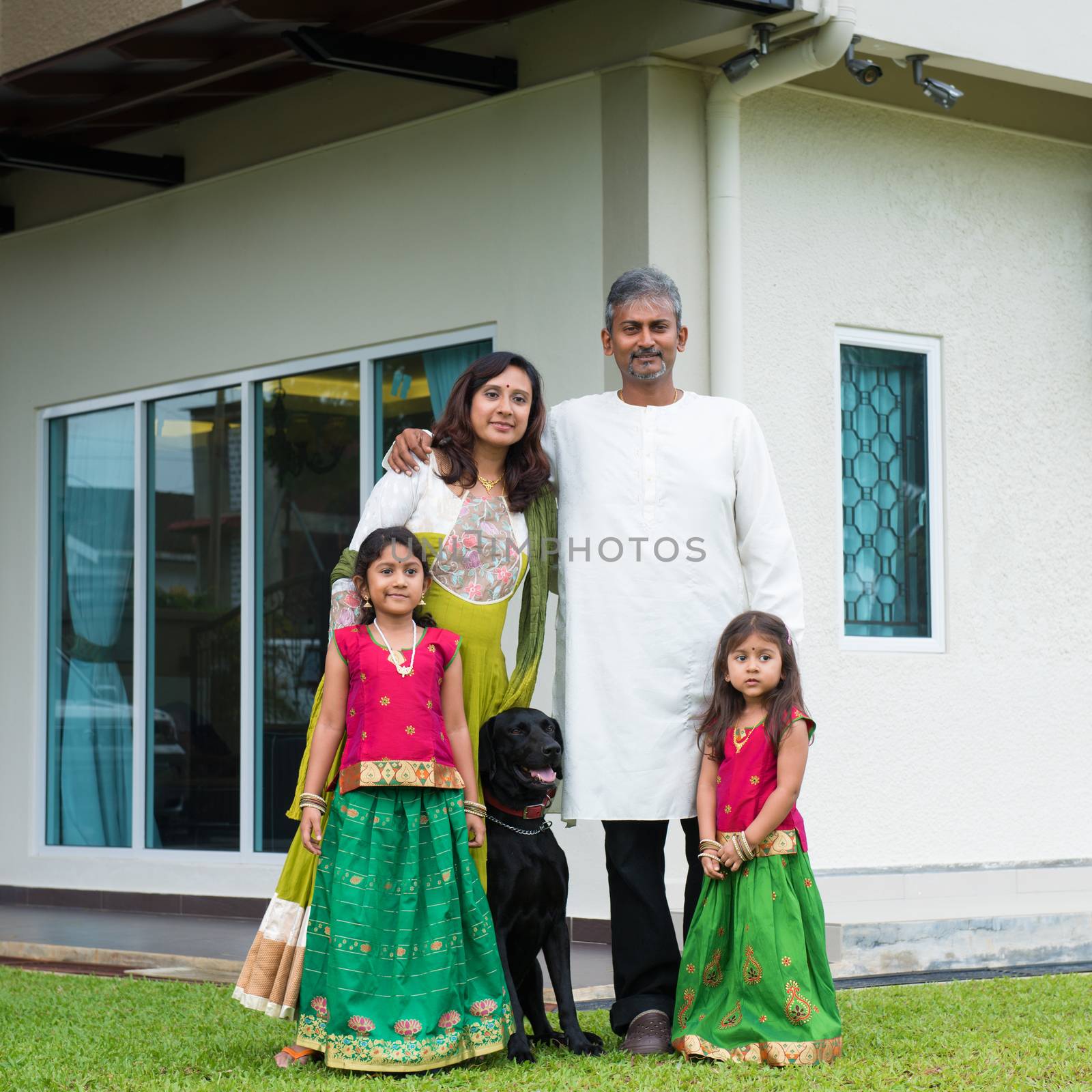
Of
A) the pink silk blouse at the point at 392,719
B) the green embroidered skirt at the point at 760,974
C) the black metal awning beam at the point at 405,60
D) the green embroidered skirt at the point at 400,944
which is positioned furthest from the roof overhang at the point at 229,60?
the green embroidered skirt at the point at 760,974

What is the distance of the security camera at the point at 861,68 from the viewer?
7.01 meters

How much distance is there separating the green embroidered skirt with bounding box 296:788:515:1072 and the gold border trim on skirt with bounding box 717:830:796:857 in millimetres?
675

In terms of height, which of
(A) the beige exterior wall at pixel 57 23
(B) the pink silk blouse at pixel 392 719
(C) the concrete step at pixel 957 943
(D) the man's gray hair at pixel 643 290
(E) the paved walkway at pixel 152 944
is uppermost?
(A) the beige exterior wall at pixel 57 23

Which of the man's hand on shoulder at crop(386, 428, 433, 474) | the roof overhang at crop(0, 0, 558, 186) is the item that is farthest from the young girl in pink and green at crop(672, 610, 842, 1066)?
the roof overhang at crop(0, 0, 558, 186)

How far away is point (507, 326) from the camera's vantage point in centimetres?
761

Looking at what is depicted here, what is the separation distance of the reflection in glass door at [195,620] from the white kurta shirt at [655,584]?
447 centimetres

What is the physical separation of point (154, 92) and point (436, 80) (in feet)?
4.49

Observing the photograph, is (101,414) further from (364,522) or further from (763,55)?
(364,522)

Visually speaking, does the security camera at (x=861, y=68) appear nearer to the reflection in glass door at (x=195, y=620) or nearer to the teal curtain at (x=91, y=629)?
the reflection in glass door at (x=195, y=620)

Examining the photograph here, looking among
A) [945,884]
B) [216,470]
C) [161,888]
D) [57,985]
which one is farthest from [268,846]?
[945,884]

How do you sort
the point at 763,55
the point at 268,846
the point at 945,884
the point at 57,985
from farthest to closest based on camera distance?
the point at 268,846 < the point at 945,884 < the point at 763,55 < the point at 57,985

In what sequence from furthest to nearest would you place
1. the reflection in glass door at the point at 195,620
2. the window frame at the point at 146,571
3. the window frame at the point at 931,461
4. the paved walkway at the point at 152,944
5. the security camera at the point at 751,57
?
the reflection in glass door at the point at 195,620
the window frame at the point at 146,571
the window frame at the point at 931,461
the security camera at the point at 751,57
the paved walkway at the point at 152,944

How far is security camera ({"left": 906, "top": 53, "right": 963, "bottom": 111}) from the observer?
7.17 metres

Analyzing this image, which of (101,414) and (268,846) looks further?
(101,414)
